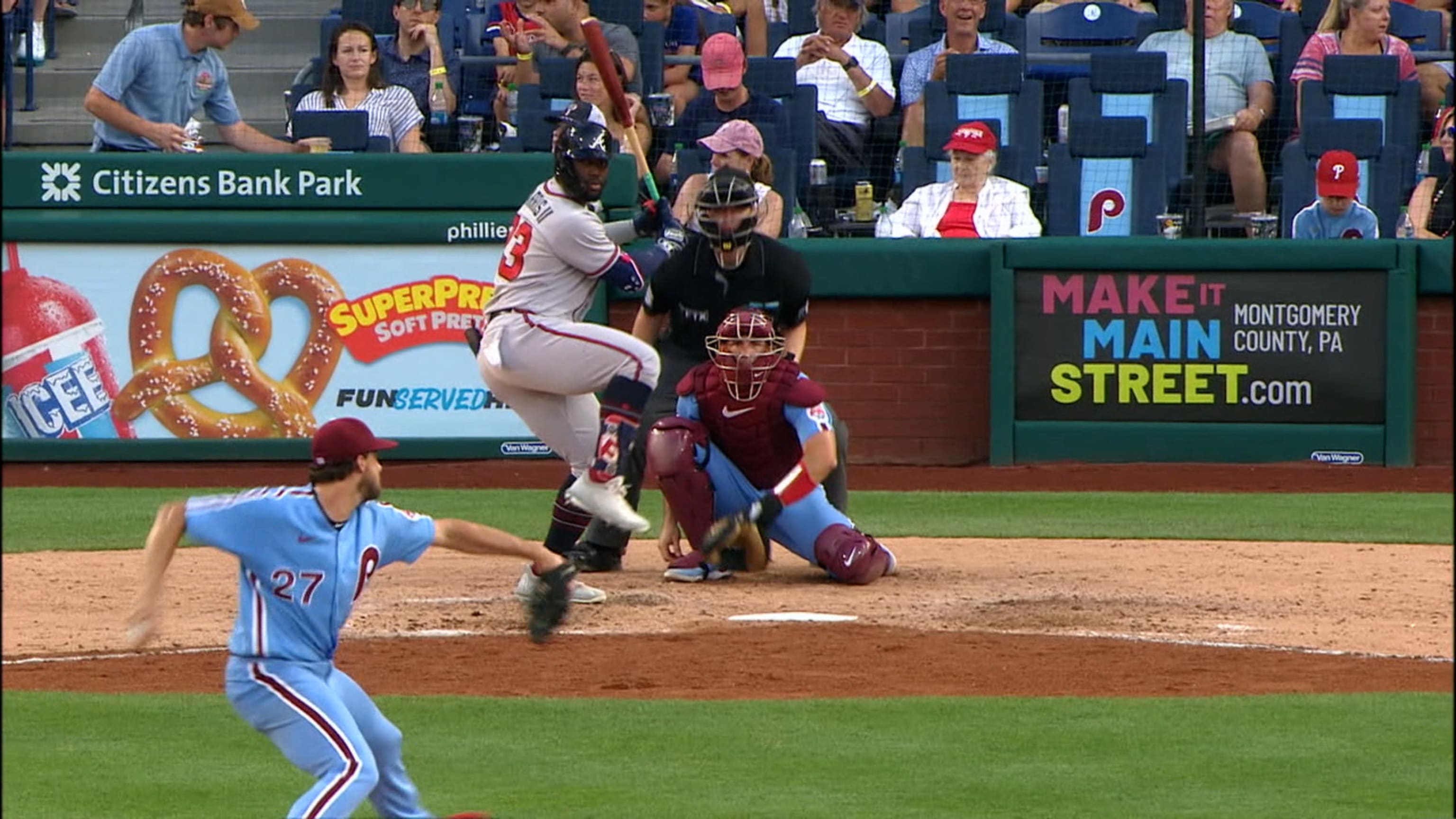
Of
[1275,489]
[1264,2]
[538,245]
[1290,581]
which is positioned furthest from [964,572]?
[1264,2]

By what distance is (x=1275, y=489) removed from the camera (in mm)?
13711

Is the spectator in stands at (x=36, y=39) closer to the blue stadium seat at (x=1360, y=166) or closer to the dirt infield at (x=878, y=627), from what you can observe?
the dirt infield at (x=878, y=627)

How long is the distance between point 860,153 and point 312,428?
424cm

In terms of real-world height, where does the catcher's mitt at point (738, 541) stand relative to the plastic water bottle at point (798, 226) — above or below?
below

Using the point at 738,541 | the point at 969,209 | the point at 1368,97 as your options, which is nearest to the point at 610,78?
the point at 738,541

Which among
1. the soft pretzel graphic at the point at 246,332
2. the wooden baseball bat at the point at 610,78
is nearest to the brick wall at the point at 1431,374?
the wooden baseball bat at the point at 610,78

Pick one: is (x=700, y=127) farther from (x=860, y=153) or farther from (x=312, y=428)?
(x=312, y=428)

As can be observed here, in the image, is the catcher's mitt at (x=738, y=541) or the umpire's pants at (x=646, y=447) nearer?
the catcher's mitt at (x=738, y=541)

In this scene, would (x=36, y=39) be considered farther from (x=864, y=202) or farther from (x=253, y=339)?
(x=864, y=202)

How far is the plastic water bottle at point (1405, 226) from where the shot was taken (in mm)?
14266

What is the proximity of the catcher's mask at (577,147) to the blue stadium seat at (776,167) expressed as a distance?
5531 mm

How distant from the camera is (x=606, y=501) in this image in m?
8.62

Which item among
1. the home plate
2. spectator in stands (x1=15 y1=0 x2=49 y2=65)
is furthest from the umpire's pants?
spectator in stands (x1=15 y1=0 x2=49 y2=65)

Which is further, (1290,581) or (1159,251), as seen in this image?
(1159,251)
